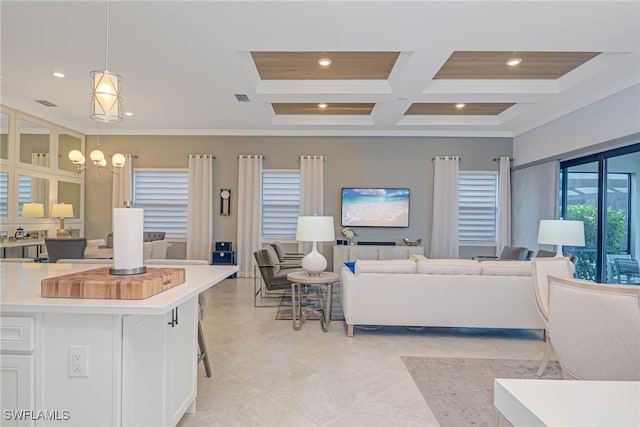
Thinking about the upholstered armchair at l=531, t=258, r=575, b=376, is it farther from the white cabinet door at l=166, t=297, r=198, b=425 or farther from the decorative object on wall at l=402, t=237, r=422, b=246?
the decorative object on wall at l=402, t=237, r=422, b=246

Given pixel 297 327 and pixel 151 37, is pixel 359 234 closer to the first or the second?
pixel 297 327

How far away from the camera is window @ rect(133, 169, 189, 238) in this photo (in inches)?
289

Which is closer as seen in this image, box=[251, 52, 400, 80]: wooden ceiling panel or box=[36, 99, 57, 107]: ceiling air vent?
box=[251, 52, 400, 80]: wooden ceiling panel

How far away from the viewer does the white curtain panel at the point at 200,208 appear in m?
7.14

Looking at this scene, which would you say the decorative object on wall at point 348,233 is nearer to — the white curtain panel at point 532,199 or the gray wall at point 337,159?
the gray wall at point 337,159

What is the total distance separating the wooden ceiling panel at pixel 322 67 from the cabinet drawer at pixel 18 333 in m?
3.45

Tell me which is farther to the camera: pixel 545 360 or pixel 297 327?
pixel 297 327

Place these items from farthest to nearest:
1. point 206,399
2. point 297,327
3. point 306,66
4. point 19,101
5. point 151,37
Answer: point 19,101 < point 306,66 < point 297,327 < point 151,37 < point 206,399

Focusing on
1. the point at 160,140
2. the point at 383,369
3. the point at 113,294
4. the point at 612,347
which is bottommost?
the point at 383,369

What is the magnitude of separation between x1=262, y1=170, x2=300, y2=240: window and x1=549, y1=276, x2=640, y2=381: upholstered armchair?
5.52 m

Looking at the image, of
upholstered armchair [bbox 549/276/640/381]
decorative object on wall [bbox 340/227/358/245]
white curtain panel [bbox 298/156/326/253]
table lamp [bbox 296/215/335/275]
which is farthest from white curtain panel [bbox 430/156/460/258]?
upholstered armchair [bbox 549/276/640/381]

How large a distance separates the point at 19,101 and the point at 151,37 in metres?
3.63

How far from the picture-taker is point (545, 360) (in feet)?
9.45

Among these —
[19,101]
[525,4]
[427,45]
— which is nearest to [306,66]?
[427,45]
